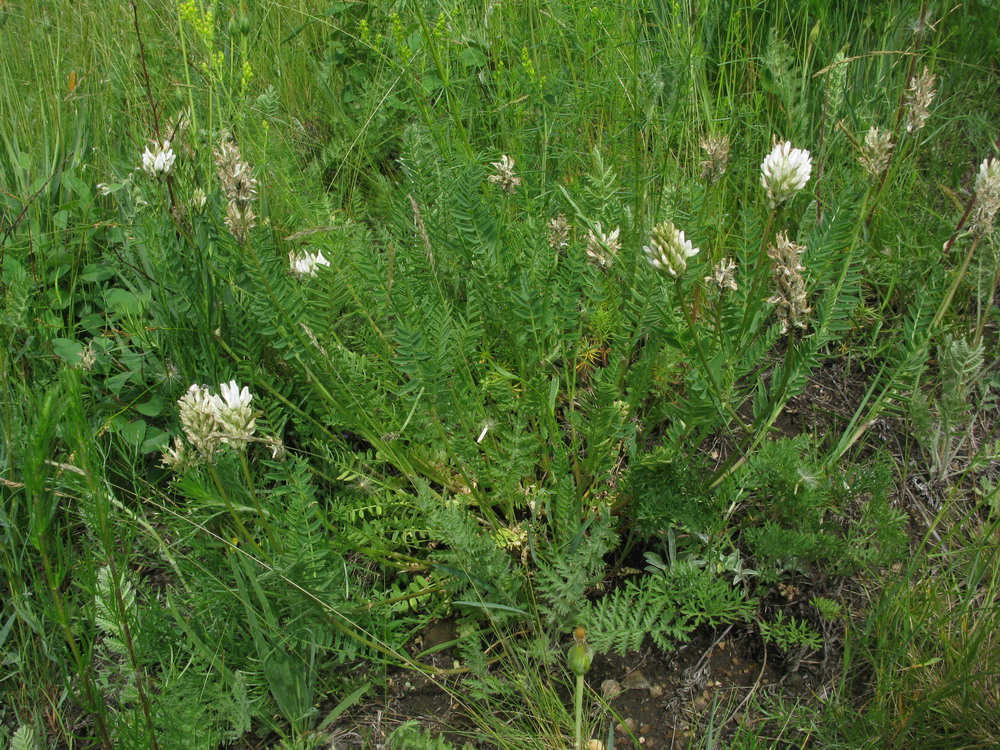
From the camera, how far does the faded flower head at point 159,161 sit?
1.87 m

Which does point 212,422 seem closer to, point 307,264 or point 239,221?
point 239,221

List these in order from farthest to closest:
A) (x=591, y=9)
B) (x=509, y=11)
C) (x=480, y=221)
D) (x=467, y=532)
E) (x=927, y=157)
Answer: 1. (x=509, y=11)
2. (x=927, y=157)
3. (x=591, y=9)
4. (x=480, y=221)
5. (x=467, y=532)

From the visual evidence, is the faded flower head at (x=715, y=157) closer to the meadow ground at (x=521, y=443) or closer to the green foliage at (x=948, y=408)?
the meadow ground at (x=521, y=443)

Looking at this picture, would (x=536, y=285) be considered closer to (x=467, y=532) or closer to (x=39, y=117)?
(x=467, y=532)

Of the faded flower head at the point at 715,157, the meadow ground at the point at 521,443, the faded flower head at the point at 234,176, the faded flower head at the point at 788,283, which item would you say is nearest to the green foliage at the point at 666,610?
the meadow ground at the point at 521,443

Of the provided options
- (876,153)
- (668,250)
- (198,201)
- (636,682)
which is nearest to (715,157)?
(876,153)

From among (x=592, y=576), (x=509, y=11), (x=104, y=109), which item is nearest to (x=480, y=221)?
(x=592, y=576)

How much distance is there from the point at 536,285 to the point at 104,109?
1.88 metres

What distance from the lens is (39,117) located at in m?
2.77

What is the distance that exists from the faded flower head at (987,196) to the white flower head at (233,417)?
1.48m

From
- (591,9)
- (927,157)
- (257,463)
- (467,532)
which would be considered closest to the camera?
(467,532)

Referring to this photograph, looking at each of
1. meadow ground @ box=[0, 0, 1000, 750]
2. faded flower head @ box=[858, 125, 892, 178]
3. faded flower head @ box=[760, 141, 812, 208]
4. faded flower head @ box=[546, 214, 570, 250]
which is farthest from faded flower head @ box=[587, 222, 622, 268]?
faded flower head @ box=[858, 125, 892, 178]

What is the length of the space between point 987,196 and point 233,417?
4.98 ft

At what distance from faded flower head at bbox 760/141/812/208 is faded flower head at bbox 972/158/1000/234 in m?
0.44
